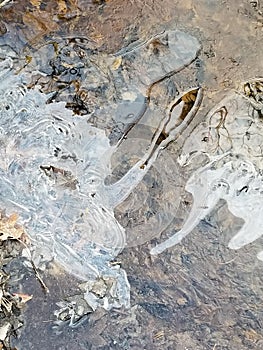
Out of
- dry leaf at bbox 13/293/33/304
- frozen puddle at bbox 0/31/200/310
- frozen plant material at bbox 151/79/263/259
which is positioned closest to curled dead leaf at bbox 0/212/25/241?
frozen puddle at bbox 0/31/200/310

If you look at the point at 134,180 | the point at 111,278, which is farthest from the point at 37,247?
the point at 134,180

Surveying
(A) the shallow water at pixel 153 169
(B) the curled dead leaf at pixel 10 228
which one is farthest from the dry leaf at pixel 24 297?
(B) the curled dead leaf at pixel 10 228

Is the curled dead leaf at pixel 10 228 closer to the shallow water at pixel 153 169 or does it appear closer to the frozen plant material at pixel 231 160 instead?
the shallow water at pixel 153 169

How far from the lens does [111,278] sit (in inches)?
54.7

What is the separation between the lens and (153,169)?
54.8 inches

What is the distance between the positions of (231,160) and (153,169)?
217mm

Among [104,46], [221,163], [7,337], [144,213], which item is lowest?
[7,337]

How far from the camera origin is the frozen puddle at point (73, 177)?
4.58 ft

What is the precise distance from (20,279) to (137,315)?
0.34 meters

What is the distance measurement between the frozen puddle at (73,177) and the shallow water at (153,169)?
1.0 inches

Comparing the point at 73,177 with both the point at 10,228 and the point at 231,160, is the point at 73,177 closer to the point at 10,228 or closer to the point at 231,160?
the point at 10,228

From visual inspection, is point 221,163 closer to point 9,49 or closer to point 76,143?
point 76,143

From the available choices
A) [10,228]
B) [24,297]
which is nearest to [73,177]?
[10,228]

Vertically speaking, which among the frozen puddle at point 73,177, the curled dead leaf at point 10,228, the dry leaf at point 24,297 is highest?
the frozen puddle at point 73,177
